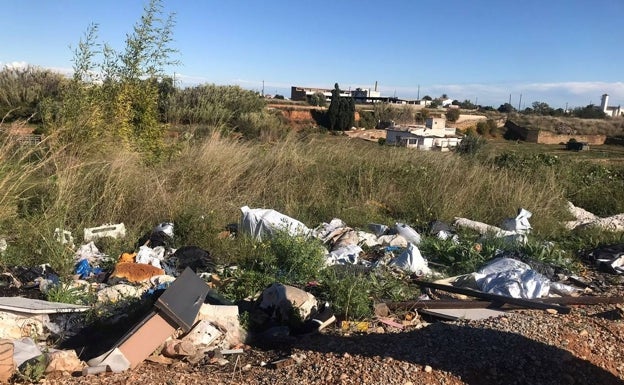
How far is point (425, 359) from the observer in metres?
2.94

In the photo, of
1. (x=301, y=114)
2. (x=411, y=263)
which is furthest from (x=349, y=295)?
(x=301, y=114)

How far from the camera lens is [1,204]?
491 cm

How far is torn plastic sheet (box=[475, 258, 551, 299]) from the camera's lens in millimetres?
4465

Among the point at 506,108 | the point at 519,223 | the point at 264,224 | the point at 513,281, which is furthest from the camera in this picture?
the point at 506,108

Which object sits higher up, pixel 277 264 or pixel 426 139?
pixel 277 264

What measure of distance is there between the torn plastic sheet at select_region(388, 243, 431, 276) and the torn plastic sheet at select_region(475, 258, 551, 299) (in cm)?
50

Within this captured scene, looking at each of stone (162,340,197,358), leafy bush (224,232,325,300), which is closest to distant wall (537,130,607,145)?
leafy bush (224,232,325,300)

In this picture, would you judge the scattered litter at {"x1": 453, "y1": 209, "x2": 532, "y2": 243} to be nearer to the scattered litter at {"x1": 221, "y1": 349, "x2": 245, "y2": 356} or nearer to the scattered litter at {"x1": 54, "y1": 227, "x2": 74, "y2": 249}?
the scattered litter at {"x1": 221, "y1": 349, "x2": 245, "y2": 356}

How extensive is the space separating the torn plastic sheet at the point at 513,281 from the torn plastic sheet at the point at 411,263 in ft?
1.63

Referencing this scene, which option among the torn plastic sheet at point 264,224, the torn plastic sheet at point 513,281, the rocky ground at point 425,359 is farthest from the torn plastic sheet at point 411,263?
the rocky ground at point 425,359

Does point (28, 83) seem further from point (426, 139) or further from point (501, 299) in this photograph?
point (501, 299)

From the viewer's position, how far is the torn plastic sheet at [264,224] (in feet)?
18.3

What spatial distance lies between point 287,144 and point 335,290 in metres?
6.07

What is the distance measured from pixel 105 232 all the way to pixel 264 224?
161 cm
